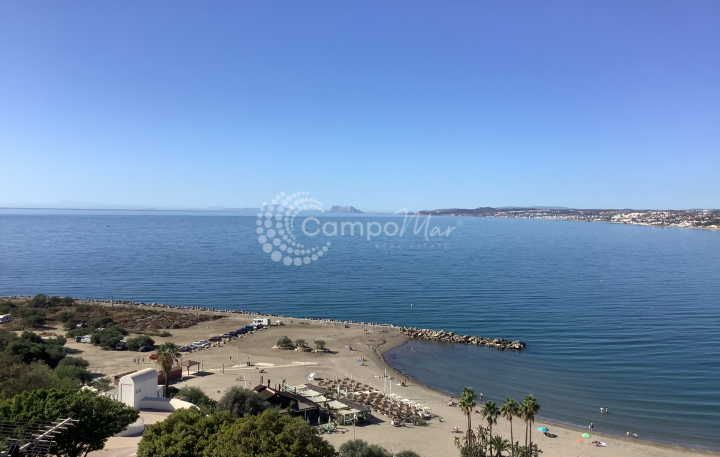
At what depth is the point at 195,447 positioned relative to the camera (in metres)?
12.4

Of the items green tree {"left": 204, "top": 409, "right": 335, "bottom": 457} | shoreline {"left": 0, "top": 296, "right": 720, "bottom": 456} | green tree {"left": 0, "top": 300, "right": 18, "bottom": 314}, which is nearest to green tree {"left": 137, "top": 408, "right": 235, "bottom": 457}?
green tree {"left": 204, "top": 409, "right": 335, "bottom": 457}

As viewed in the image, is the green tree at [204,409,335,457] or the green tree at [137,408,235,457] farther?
the green tree at [137,408,235,457]

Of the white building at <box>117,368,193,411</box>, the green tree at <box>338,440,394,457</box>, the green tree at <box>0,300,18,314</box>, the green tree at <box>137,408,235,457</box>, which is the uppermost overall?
the green tree at <box>137,408,235,457</box>

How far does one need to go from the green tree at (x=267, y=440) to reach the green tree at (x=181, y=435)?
505mm

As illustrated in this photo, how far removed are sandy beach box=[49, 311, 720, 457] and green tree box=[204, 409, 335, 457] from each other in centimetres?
558

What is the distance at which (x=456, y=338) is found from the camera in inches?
1634

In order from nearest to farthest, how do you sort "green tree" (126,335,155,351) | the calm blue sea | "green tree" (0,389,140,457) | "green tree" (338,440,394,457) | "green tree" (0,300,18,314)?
"green tree" (0,389,140,457) → "green tree" (338,440,394,457) → the calm blue sea → "green tree" (126,335,155,351) → "green tree" (0,300,18,314)

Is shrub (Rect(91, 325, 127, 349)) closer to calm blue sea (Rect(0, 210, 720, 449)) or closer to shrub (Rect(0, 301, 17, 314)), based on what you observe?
shrub (Rect(0, 301, 17, 314))

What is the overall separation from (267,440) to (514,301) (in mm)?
48817

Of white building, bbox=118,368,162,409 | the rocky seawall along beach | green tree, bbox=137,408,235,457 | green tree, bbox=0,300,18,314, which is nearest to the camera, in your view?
green tree, bbox=137,408,235,457

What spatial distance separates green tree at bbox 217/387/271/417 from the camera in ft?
68.9

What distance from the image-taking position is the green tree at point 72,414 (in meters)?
12.5

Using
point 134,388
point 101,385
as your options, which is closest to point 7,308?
point 101,385

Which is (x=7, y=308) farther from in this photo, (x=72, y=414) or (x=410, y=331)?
(x=72, y=414)
